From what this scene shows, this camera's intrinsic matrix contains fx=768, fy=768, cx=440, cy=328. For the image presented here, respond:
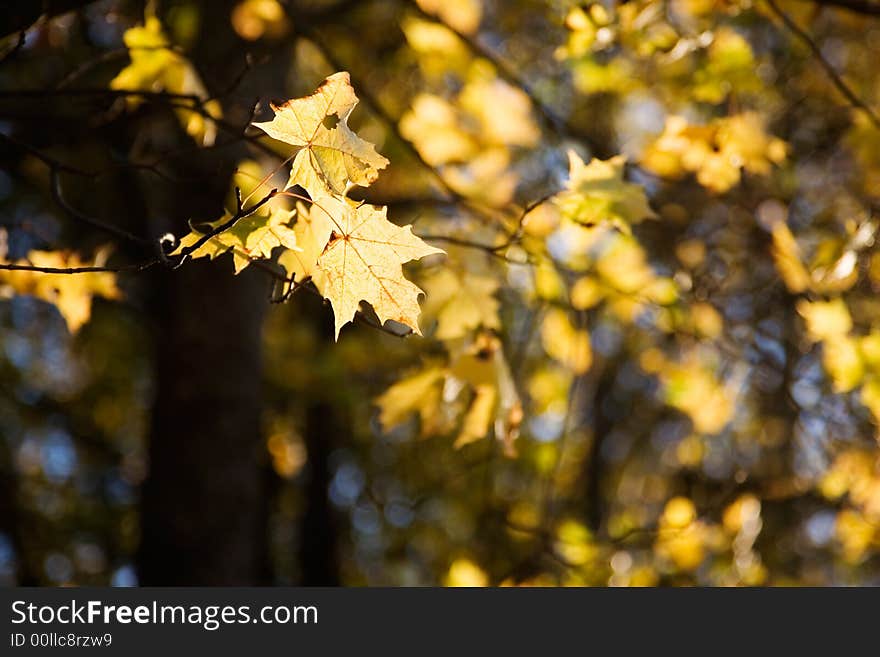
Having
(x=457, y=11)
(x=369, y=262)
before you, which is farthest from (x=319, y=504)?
(x=369, y=262)

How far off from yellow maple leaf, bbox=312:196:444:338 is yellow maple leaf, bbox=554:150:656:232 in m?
0.61

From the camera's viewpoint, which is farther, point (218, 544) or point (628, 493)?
point (628, 493)

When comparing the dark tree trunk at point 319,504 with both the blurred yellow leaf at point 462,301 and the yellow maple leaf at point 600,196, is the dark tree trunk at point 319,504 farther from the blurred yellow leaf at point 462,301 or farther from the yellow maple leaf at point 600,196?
the yellow maple leaf at point 600,196

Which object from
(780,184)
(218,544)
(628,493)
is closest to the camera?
(218,544)

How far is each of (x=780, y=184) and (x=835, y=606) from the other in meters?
2.64

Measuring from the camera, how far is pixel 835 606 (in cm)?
220

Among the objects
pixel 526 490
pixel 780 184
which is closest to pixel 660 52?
pixel 780 184

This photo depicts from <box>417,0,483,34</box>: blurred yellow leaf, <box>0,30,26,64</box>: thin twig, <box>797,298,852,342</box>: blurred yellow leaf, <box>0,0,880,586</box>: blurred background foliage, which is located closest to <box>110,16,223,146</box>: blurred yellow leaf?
<box>0,0,880,586</box>: blurred background foliage

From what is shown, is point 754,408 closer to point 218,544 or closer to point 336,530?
point 336,530

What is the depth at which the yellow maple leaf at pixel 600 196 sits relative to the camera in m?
1.58

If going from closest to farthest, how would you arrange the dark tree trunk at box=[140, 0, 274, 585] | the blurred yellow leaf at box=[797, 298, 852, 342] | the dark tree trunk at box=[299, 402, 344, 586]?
the blurred yellow leaf at box=[797, 298, 852, 342], the dark tree trunk at box=[140, 0, 274, 585], the dark tree trunk at box=[299, 402, 344, 586]

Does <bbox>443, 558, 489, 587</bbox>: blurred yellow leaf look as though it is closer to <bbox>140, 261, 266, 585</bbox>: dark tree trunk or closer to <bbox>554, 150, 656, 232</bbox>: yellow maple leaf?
<bbox>140, 261, 266, 585</bbox>: dark tree trunk

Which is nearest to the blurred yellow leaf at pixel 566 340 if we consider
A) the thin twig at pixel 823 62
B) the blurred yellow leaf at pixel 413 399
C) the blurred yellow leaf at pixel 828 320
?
the blurred yellow leaf at pixel 413 399

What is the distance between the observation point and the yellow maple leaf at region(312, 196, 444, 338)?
1.07 m
